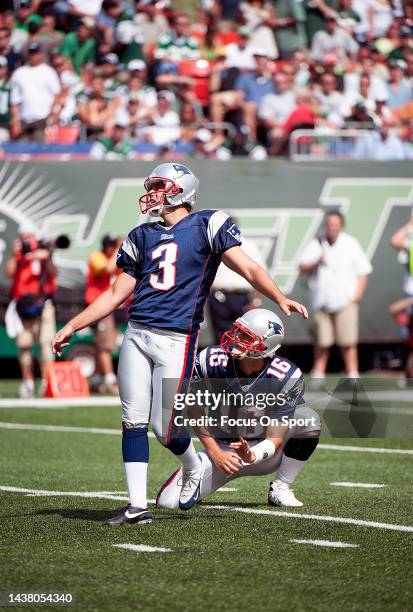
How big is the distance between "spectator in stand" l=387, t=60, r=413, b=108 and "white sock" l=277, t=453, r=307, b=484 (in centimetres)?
1169

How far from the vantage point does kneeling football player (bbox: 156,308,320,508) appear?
6125 millimetres

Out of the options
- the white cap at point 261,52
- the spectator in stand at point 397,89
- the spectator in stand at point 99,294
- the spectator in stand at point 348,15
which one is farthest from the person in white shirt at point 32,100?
the spectator in stand at point 348,15

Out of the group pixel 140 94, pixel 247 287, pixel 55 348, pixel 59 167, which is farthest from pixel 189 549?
pixel 140 94

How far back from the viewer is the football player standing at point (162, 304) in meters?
5.88

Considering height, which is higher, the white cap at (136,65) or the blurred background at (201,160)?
the white cap at (136,65)

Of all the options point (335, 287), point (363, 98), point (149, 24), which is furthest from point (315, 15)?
point (335, 287)

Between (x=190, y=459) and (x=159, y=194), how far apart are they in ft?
4.24

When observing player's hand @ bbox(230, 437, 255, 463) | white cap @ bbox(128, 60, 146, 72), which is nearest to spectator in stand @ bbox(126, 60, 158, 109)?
white cap @ bbox(128, 60, 146, 72)

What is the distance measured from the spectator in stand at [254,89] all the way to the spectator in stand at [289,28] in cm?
179

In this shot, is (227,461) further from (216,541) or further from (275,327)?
(275,327)

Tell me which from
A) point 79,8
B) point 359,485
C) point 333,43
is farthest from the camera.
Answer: point 333,43

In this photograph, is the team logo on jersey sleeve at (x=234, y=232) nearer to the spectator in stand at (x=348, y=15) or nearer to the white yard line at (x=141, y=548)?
the white yard line at (x=141, y=548)

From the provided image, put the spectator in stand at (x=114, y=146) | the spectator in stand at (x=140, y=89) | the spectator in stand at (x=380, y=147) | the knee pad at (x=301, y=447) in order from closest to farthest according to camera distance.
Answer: the knee pad at (x=301, y=447)
the spectator in stand at (x=114, y=146)
the spectator in stand at (x=140, y=89)
the spectator in stand at (x=380, y=147)

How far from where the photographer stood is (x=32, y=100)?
1554 cm
